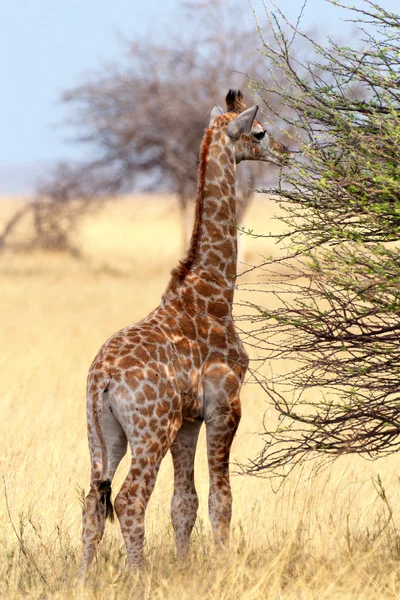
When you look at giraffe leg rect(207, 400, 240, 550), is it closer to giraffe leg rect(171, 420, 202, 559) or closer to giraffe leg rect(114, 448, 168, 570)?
giraffe leg rect(171, 420, 202, 559)

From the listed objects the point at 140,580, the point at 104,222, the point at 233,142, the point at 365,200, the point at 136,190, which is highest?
the point at 104,222

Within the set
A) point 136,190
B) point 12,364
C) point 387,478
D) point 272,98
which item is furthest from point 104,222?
point 387,478

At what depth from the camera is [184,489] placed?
6.03 m

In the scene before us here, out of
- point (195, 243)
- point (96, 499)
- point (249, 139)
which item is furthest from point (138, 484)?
point (249, 139)

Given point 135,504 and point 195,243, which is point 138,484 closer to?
point 135,504

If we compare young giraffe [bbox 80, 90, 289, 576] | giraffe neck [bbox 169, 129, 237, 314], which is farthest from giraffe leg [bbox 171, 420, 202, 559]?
giraffe neck [bbox 169, 129, 237, 314]

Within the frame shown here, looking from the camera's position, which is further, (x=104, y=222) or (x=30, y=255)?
(x=104, y=222)

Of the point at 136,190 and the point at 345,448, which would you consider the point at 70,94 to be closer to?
the point at 136,190

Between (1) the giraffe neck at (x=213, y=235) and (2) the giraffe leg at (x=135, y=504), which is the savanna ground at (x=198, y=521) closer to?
(2) the giraffe leg at (x=135, y=504)

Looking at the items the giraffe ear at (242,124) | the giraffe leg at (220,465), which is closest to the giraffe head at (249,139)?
the giraffe ear at (242,124)

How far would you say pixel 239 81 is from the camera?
33000 millimetres

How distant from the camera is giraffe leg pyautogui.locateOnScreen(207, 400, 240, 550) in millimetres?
5824

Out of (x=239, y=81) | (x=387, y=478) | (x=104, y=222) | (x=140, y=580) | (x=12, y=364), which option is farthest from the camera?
(x=104, y=222)

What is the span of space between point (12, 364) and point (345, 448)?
912 centimetres
